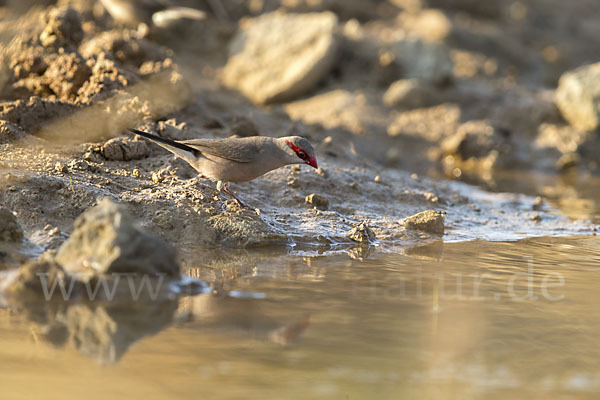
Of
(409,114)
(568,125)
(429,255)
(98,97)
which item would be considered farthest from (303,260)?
(568,125)

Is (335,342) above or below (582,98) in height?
below

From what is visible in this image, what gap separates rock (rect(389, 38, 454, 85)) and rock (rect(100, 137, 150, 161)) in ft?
22.6

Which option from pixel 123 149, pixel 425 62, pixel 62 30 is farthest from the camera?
pixel 425 62

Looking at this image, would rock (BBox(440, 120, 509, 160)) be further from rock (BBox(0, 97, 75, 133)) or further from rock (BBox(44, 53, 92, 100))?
→ rock (BBox(0, 97, 75, 133))

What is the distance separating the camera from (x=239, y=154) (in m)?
5.51

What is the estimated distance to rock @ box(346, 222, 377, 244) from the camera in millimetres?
5875

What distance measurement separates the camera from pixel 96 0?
12.3 meters

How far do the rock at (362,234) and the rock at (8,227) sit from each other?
2.55 meters

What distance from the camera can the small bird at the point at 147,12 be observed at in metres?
9.91

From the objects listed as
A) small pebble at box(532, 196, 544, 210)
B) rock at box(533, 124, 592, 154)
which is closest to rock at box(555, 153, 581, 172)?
rock at box(533, 124, 592, 154)

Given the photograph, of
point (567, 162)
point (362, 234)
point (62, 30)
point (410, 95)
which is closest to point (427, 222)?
point (362, 234)

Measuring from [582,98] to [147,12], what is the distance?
22.7 feet

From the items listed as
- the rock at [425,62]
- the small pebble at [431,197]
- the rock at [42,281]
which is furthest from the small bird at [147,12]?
the rock at [42,281]

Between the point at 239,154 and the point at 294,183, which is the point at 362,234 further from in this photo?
the point at 239,154
